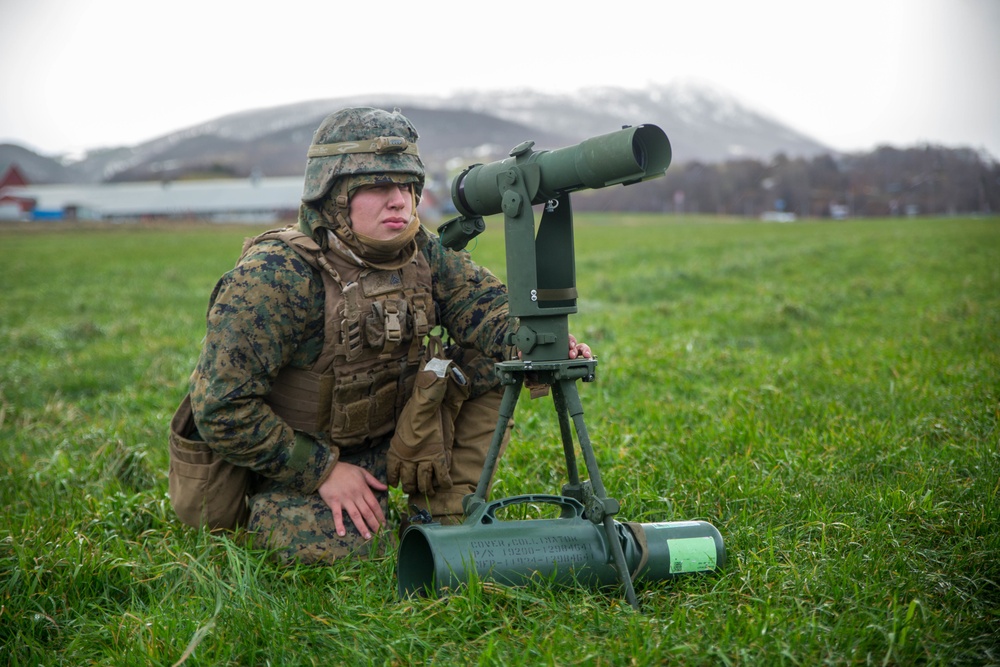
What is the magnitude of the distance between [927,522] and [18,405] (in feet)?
23.7

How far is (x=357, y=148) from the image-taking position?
3719mm

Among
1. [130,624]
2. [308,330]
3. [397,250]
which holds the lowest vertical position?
[130,624]

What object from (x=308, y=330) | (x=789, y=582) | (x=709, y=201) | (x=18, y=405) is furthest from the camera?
(x=709, y=201)

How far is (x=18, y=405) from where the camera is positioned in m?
7.12

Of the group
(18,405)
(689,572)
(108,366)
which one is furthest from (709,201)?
(689,572)

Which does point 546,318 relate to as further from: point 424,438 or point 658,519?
point 658,519

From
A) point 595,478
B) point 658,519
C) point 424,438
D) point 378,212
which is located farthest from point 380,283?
point 658,519

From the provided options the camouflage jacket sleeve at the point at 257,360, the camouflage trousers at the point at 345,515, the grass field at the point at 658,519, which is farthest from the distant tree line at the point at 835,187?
the camouflage jacket sleeve at the point at 257,360

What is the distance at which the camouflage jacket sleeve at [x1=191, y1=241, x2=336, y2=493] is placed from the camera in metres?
3.54

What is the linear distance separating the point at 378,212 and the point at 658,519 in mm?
2022

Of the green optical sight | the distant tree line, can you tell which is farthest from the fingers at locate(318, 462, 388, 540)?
the distant tree line

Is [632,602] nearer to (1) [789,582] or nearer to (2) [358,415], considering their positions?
(1) [789,582]

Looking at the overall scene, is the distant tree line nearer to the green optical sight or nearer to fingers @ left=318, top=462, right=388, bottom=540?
fingers @ left=318, top=462, right=388, bottom=540

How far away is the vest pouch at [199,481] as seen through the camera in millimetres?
3809
